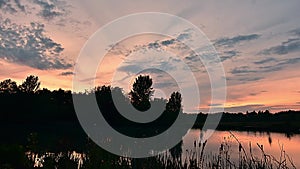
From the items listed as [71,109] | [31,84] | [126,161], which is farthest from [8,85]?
[126,161]

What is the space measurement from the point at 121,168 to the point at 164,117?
53.8m

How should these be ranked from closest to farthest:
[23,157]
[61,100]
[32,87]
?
[23,157]
[61,100]
[32,87]

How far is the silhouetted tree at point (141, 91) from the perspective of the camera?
70875mm

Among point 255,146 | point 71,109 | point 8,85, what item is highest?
point 8,85

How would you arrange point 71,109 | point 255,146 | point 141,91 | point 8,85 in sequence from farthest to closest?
point 8,85
point 141,91
point 71,109
point 255,146

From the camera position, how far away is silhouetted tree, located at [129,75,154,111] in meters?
70.9

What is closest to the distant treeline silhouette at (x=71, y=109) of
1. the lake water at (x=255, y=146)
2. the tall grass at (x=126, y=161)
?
the lake water at (x=255, y=146)

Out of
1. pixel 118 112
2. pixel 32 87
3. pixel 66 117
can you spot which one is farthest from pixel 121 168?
pixel 32 87

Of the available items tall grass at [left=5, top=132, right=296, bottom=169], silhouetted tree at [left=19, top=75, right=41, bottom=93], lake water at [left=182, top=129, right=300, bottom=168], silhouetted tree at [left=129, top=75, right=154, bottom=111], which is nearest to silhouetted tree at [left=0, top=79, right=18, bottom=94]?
silhouetted tree at [left=19, top=75, right=41, bottom=93]

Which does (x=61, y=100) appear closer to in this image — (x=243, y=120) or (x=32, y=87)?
(x=32, y=87)

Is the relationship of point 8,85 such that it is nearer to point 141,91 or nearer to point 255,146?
point 141,91

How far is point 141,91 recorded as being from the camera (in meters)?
75.8

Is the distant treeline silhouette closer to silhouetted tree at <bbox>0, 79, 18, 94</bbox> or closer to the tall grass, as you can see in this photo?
silhouetted tree at <bbox>0, 79, 18, 94</bbox>

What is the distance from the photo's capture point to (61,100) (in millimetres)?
72812
